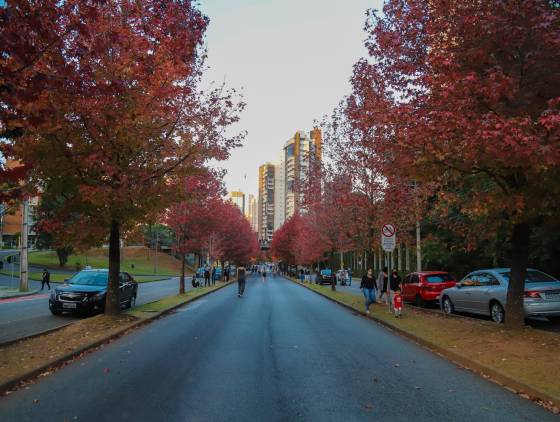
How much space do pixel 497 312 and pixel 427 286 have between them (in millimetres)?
6021

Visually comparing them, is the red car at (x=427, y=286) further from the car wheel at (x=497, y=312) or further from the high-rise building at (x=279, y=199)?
the high-rise building at (x=279, y=199)

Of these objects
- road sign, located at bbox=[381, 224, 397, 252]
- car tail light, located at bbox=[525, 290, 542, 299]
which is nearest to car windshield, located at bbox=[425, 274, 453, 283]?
road sign, located at bbox=[381, 224, 397, 252]

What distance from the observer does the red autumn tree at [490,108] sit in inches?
342

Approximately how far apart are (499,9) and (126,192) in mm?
9384

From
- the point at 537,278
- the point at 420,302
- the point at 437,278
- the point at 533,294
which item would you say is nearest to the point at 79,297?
the point at 420,302

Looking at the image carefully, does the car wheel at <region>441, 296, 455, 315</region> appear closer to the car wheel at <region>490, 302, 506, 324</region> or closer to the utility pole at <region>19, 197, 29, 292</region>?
the car wheel at <region>490, 302, 506, 324</region>

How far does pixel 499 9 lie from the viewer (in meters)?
9.57

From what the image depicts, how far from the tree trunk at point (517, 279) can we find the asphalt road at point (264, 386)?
228 cm

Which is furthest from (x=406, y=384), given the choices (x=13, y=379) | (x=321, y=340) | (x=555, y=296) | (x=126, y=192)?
(x=126, y=192)

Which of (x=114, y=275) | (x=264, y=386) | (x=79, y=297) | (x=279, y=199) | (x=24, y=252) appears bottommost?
(x=264, y=386)

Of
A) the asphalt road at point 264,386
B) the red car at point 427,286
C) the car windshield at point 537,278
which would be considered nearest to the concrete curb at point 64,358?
the asphalt road at point 264,386

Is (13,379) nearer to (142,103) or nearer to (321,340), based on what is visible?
(321,340)

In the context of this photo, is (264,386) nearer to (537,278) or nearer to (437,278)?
(537,278)

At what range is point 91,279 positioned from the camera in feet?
61.3
